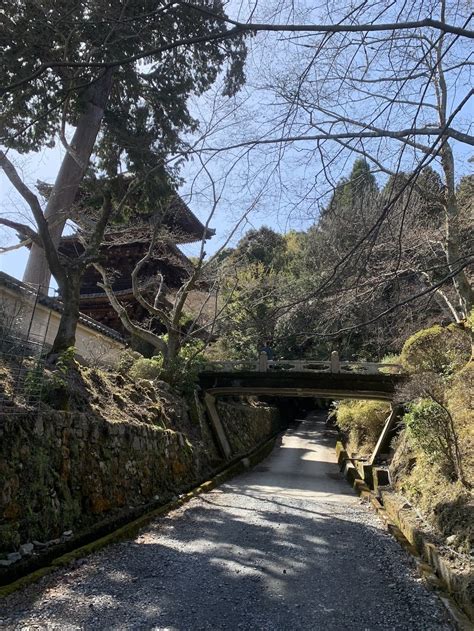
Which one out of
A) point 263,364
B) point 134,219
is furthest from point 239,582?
point 134,219

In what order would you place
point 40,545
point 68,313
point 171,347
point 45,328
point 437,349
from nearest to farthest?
point 40,545 < point 68,313 < point 45,328 < point 437,349 < point 171,347

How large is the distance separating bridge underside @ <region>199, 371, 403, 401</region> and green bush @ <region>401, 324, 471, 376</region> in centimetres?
203

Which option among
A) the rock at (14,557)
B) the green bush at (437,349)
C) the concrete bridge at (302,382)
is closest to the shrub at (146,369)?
the concrete bridge at (302,382)

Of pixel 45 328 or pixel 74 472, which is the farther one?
pixel 45 328

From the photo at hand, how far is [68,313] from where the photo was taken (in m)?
7.91

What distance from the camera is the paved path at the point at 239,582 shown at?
12.0 feet

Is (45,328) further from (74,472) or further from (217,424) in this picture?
(217,424)

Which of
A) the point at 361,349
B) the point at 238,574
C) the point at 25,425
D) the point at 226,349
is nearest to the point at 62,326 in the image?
the point at 25,425

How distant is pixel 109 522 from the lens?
574 cm

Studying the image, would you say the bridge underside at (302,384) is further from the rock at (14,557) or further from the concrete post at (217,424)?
the rock at (14,557)

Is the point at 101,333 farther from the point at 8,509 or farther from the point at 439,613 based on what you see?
the point at 439,613

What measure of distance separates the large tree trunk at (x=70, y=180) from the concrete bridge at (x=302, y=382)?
281 inches

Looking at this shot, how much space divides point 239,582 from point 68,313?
17.2 feet

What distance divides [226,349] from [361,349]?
6.65m
